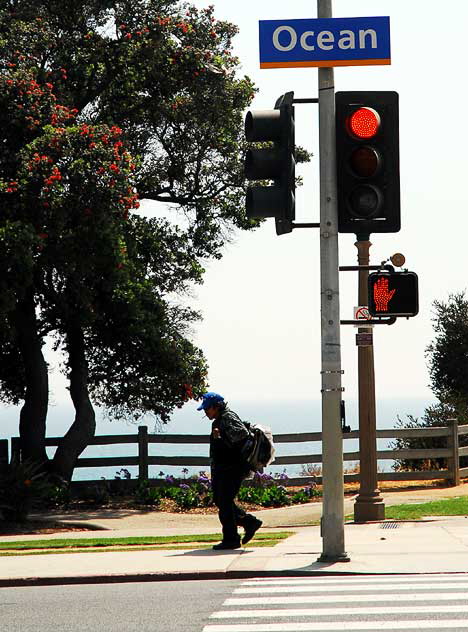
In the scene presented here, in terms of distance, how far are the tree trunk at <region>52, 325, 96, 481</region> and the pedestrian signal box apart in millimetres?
13368

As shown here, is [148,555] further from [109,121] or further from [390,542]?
[109,121]

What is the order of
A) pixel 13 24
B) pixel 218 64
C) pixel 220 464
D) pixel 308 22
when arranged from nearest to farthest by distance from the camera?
1. pixel 308 22
2. pixel 220 464
3. pixel 13 24
4. pixel 218 64

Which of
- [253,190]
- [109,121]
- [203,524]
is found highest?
[109,121]

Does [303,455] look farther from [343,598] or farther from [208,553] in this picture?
[343,598]

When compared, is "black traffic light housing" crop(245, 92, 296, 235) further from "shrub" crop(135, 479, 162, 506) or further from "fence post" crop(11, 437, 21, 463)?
"fence post" crop(11, 437, 21, 463)

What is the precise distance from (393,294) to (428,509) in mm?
7509

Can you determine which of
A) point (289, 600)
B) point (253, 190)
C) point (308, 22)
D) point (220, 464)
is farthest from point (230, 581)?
point (308, 22)

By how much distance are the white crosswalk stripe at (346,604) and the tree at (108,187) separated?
10.8 metres

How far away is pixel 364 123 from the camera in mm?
11508

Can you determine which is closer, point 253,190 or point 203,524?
point 253,190

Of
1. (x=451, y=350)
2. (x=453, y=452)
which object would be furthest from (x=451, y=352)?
(x=453, y=452)

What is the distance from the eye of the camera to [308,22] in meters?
11.5

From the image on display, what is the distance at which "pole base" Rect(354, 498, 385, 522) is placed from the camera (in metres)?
17.1

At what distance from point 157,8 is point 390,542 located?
14.4m
